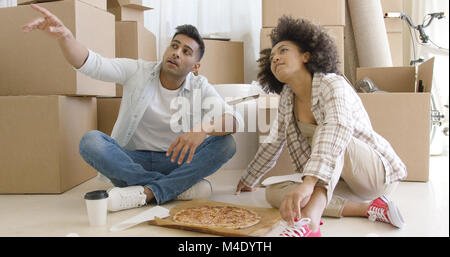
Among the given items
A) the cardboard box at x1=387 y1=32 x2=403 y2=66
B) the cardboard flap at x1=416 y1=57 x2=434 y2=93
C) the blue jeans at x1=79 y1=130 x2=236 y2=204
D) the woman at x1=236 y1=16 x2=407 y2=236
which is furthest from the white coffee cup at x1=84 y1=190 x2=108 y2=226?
the cardboard box at x1=387 y1=32 x2=403 y2=66

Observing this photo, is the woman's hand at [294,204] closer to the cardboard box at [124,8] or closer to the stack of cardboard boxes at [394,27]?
the cardboard box at [124,8]

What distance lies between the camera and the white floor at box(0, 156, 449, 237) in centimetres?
117

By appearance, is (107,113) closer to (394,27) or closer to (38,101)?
(38,101)

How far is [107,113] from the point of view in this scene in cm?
221

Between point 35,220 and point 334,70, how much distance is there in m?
1.16

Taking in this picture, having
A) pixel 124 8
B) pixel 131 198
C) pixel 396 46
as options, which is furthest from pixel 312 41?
pixel 396 46

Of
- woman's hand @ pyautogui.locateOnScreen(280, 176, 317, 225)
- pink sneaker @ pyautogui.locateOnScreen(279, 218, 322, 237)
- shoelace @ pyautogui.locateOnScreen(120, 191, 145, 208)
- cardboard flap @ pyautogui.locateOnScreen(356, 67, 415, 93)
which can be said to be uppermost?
cardboard flap @ pyautogui.locateOnScreen(356, 67, 415, 93)

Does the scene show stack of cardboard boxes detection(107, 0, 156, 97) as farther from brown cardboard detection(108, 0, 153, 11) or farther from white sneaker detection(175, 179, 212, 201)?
white sneaker detection(175, 179, 212, 201)

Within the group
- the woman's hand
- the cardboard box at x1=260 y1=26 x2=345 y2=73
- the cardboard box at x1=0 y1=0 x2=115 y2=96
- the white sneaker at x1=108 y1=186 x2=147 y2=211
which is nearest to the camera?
the woman's hand

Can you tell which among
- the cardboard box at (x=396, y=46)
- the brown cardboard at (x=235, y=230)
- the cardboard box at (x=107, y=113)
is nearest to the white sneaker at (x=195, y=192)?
the brown cardboard at (x=235, y=230)

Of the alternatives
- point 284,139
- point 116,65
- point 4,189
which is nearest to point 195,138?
point 284,139

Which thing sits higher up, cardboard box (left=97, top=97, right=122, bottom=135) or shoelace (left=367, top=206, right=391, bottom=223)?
cardboard box (left=97, top=97, right=122, bottom=135)

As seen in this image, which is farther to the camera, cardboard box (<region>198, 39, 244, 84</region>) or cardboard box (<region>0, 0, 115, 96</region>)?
cardboard box (<region>198, 39, 244, 84</region>)
